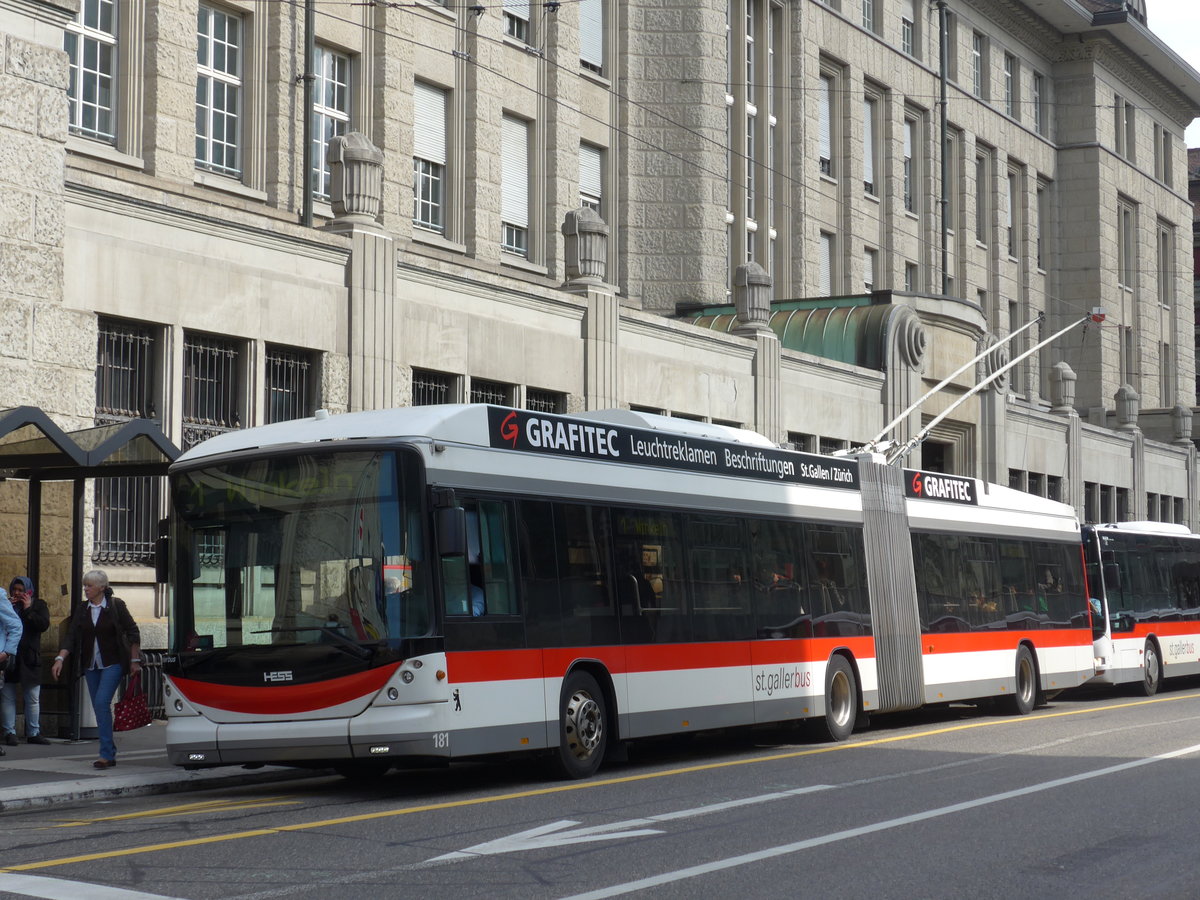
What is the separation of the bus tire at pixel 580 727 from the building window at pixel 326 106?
46.3 ft

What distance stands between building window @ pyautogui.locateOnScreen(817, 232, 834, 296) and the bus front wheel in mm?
24653

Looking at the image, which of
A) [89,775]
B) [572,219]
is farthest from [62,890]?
[572,219]

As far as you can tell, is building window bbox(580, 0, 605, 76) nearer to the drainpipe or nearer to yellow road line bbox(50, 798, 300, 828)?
the drainpipe

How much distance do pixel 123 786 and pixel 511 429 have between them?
410 centimetres

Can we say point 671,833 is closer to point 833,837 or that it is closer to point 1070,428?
point 833,837

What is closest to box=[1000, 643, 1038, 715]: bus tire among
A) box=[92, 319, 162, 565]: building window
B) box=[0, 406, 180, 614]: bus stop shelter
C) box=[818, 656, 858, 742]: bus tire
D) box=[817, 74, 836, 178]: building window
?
box=[818, 656, 858, 742]: bus tire

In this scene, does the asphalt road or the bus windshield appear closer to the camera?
the asphalt road

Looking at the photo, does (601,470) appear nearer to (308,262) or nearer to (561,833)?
(561,833)

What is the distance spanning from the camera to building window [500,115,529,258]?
3072 centimetres

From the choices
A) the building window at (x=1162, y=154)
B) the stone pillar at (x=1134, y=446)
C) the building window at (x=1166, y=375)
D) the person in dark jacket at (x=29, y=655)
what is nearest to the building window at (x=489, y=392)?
the person in dark jacket at (x=29, y=655)

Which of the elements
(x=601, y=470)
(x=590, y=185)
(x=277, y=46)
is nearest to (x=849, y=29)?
(x=590, y=185)

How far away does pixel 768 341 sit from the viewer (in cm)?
3269

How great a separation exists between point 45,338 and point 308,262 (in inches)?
189

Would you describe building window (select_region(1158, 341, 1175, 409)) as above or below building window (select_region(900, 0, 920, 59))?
below
